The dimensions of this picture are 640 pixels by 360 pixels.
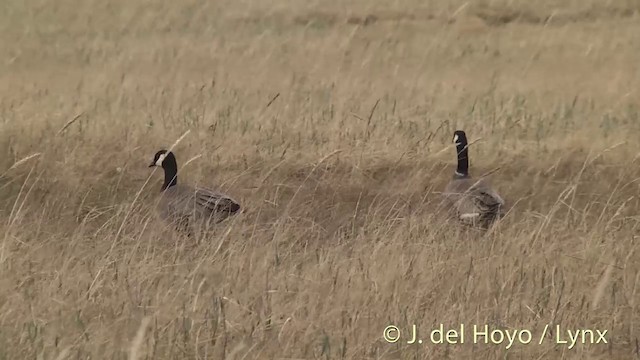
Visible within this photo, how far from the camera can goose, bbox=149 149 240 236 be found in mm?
7137

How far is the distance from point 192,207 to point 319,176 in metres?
2.21

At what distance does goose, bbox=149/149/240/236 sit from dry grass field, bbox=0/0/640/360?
0.64ft

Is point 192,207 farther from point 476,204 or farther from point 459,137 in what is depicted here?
point 459,137

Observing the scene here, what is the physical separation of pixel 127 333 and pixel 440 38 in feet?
50.6

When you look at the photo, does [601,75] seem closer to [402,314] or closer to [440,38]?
[440,38]

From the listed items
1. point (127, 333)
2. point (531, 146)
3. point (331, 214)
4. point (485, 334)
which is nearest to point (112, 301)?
point (127, 333)

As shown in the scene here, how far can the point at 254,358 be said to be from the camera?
14.9ft

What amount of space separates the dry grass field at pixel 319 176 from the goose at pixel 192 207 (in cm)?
19

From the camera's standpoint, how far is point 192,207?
23.9 feet

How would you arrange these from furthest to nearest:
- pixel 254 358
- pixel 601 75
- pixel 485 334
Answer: pixel 601 75, pixel 485 334, pixel 254 358

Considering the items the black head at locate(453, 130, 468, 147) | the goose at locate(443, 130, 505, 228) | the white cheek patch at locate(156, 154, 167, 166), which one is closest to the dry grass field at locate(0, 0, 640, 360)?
the goose at locate(443, 130, 505, 228)

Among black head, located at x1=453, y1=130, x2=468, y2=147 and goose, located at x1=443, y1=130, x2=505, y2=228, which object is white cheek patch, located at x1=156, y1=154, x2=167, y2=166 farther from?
black head, located at x1=453, y1=130, x2=468, y2=147

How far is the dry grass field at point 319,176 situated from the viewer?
5.00m

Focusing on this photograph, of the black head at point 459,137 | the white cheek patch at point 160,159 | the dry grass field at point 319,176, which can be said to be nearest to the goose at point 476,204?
the dry grass field at point 319,176
